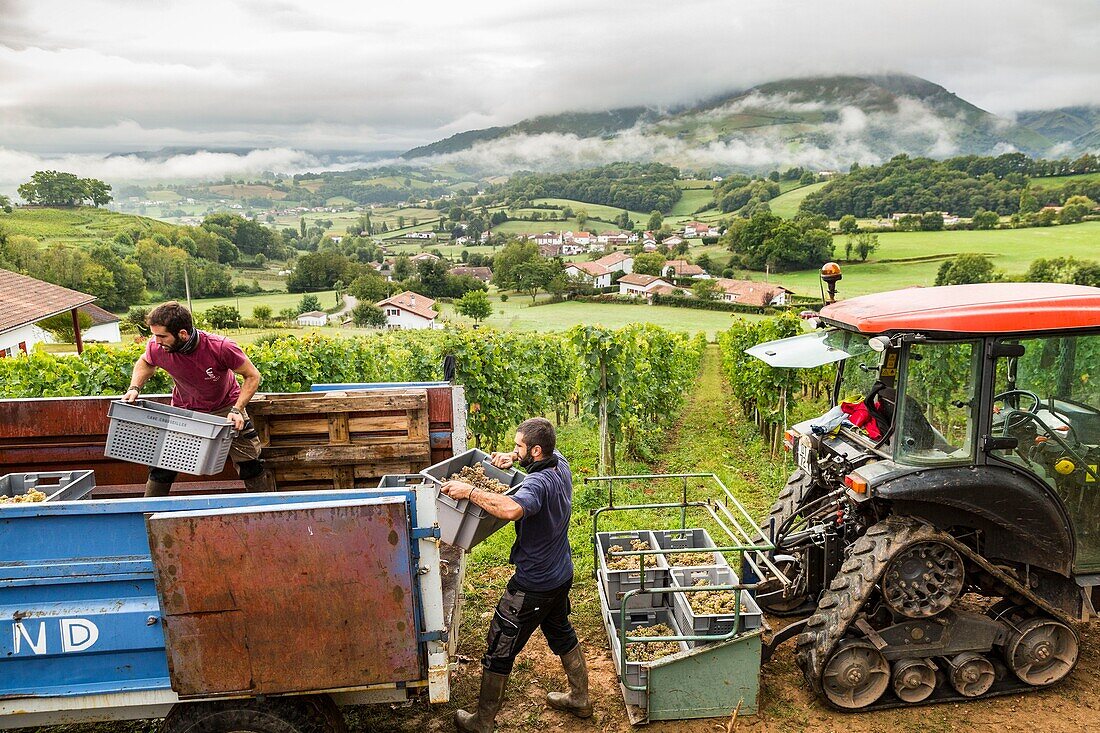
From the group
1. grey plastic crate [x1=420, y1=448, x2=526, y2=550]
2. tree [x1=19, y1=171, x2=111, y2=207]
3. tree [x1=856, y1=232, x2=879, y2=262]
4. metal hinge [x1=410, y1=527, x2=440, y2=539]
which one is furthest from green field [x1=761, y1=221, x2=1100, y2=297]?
tree [x1=19, y1=171, x2=111, y2=207]

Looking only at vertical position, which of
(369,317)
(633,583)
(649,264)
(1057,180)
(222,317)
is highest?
(1057,180)

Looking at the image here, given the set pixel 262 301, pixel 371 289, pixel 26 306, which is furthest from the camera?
pixel 371 289

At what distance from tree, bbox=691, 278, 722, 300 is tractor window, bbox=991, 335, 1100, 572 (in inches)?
1825

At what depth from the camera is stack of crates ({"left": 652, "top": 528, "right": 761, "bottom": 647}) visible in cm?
486

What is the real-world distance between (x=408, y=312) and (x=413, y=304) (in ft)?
11.9

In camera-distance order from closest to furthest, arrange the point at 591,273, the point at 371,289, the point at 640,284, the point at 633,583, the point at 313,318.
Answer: the point at 633,583 → the point at 313,318 → the point at 640,284 → the point at 371,289 → the point at 591,273

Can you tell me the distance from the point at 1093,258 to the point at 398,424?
5565 centimetres

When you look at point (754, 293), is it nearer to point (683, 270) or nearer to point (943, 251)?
point (943, 251)

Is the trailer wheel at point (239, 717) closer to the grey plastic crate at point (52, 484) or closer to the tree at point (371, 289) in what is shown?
the grey plastic crate at point (52, 484)

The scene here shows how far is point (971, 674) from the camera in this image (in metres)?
4.94

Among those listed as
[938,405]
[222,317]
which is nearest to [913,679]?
[938,405]

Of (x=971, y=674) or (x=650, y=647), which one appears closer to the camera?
(x=971, y=674)

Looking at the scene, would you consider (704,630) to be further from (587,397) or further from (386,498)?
(587,397)

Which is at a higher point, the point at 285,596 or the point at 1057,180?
the point at 1057,180
